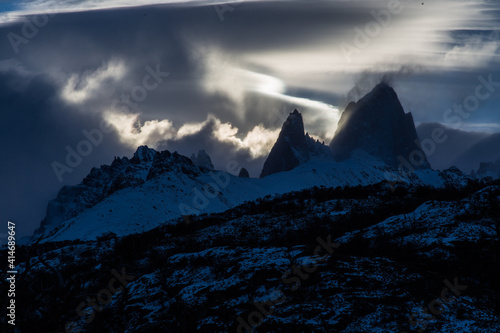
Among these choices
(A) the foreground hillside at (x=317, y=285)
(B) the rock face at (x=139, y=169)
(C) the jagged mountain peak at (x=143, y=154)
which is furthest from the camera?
(C) the jagged mountain peak at (x=143, y=154)

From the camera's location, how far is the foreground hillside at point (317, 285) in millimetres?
12883

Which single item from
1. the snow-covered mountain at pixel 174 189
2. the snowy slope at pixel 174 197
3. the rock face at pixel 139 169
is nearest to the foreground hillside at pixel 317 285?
the snow-covered mountain at pixel 174 189

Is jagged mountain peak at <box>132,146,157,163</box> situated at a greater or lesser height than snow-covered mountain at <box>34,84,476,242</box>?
greater

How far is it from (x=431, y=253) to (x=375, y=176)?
17773 centimetres

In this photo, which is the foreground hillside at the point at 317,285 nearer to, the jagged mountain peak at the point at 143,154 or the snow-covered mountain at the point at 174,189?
the snow-covered mountain at the point at 174,189

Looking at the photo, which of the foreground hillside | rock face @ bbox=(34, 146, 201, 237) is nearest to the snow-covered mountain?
rock face @ bbox=(34, 146, 201, 237)

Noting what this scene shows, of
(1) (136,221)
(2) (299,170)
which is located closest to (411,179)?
(2) (299,170)

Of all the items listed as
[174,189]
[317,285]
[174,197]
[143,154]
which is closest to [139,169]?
[143,154]

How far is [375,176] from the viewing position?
18788cm

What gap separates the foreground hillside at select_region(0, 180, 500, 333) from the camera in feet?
42.3

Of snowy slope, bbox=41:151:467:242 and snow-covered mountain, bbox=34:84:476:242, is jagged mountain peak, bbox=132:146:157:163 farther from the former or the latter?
snowy slope, bbox=41:151:467:242

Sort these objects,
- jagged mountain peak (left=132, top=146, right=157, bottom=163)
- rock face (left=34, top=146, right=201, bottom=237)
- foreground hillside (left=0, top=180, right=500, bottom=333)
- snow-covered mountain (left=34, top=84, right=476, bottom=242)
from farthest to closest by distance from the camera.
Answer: jagged mountain peak (left=132, top=146, right=157, bottom=163)
rock face (left=34, top=146, right=201, bottom=237)
snow-covered mountain (left=34, top=84, right=476, bottom=242)
foreground hillside (left=0, top=180, right=500, bottom=333)

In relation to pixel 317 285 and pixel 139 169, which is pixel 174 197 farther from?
pixel 139 169

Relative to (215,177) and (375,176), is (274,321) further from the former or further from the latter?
(375,176)
